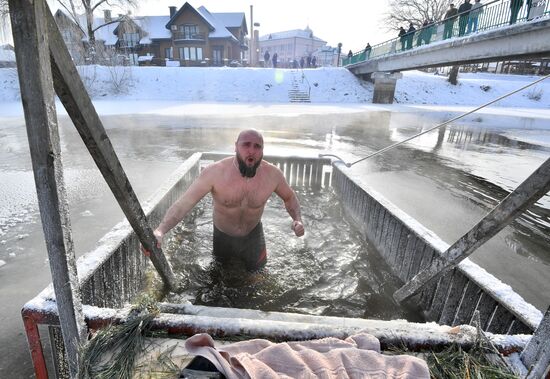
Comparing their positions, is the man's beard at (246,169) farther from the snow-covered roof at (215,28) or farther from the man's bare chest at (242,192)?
the snow-covered roof at (215,28)

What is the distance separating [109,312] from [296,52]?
272ft

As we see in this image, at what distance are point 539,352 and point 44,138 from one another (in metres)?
2.45

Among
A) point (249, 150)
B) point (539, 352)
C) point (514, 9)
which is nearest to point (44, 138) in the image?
point (249, 150)

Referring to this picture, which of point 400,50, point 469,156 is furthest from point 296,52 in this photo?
point 469,156

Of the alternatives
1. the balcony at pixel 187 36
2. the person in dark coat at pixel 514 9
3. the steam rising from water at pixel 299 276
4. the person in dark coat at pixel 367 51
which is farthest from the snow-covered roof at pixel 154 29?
the steam rising from water at pixel 299 276

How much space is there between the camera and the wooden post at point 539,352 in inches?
58.9

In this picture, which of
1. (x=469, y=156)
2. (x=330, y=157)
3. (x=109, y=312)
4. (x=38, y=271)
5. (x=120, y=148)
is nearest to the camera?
(x=109, y=312)

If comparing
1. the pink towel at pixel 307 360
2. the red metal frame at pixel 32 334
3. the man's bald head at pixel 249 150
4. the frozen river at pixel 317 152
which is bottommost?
the frozen river at pixel 317 152

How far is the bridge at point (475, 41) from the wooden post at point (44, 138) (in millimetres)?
13152

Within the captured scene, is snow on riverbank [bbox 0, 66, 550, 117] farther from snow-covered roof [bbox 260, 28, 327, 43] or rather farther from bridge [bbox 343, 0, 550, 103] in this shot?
snow-covered roof [bbox 260, 28, 327, 43]

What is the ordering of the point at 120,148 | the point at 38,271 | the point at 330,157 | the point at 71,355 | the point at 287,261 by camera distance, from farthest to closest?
the point at 120,148, the point at 330,157, the point at 287,261, the point at 38,271, the point at 71,355

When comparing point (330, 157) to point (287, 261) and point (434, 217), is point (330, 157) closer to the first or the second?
point (434, 217)

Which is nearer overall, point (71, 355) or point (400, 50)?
point (71, 355)

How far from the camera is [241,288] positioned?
11.6 ft
